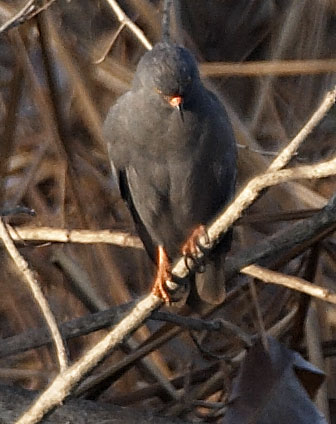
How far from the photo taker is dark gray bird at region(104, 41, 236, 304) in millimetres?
2656

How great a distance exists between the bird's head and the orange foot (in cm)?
39

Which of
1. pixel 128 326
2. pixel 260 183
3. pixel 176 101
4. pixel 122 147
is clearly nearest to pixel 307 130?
pixel 260 183

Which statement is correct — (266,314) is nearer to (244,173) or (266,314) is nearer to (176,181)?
(244,173)

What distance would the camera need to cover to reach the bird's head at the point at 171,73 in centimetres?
262

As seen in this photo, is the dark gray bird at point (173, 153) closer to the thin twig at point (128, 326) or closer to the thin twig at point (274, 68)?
the thin twig at point (274, 68)

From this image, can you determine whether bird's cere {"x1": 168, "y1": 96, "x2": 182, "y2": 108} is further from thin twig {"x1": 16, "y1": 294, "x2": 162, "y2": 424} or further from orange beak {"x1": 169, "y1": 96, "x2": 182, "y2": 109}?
thin twig {"x1": 16, "y1": 294, "x2": 162, "y2": 424}

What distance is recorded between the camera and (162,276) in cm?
266

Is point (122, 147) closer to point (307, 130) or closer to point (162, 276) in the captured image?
point (162, 276)

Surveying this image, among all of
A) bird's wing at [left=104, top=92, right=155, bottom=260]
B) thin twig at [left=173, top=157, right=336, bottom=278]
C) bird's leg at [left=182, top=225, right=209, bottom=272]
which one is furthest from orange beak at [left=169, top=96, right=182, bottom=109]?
thin twig at [left=173, top=157, right=336, bottom=278]

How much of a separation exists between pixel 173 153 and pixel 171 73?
21 centimetres

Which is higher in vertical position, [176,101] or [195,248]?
[176,101]

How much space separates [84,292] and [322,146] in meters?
1.09

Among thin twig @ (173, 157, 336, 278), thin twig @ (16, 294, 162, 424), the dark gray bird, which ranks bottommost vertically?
thin twig @ (16, 294, 162, 424)

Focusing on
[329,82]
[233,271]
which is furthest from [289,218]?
[329,82]
